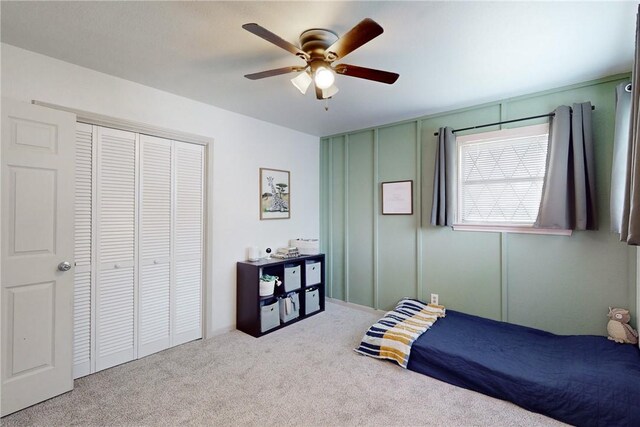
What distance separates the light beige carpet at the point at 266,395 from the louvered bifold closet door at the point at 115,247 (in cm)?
21

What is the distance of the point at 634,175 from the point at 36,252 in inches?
143

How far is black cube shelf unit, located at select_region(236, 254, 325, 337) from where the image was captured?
125 inches

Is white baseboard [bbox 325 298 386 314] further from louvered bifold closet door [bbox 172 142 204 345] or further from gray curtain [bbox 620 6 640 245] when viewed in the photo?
gray curtain [bbox 620 6 640 245]

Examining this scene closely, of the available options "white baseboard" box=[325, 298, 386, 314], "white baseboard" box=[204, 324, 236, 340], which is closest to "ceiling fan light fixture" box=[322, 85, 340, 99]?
→ "white baseboard" box=[204, 324, 236, 340]

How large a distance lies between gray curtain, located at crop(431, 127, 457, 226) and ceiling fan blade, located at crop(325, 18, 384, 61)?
1.96 meters

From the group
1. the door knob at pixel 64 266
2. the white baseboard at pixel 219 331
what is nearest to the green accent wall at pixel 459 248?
the white baseboard at pixel 219 331

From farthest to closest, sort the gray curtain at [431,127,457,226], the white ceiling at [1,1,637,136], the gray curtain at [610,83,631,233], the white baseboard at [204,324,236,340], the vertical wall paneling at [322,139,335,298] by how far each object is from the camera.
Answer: the vertical wall paneling at [322,139,335,298] < the gray curtain at [431,127,457,226] < the white baseboard at [204,324,236,340] < the gray curtain at [610,83,631,233] < the white ceiling at [1,1,637,136]

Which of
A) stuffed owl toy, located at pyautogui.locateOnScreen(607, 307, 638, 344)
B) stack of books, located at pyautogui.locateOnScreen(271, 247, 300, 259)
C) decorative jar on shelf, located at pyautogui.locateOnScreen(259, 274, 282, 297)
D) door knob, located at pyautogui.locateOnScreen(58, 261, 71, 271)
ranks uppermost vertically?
door knob, located at pyautogui.locateOnScreen(58, 261, 71, 271)

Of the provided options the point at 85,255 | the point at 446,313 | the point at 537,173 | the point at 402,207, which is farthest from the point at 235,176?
the point at 537,173

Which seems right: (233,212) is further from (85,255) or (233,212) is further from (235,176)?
(85,255)

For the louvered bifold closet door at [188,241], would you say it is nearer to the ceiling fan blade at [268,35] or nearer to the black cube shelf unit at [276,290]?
the black cube shelf unit at [276,290]

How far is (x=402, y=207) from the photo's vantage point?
12.3 feet

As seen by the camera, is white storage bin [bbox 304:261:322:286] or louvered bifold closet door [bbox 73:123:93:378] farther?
white storage bin [bbox 304:261:322:286]

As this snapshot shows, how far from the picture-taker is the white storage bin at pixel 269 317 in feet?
10.4
